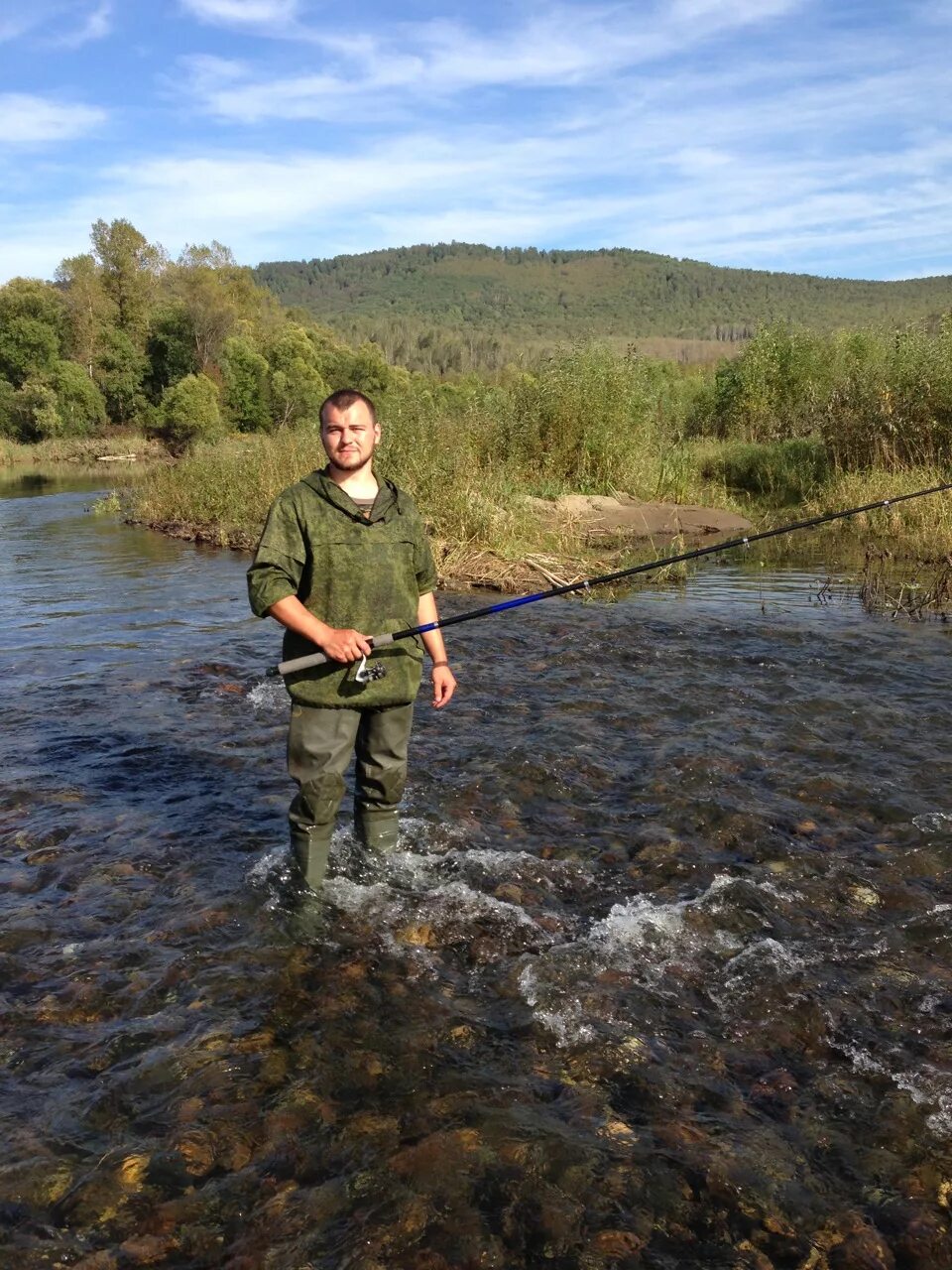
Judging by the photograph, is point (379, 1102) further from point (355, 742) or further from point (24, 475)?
point (24, 475)

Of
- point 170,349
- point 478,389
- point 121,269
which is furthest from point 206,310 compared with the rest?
point 478,389

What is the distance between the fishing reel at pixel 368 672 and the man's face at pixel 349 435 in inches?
35.3

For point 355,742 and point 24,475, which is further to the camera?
point 24,475

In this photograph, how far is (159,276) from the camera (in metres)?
89.9

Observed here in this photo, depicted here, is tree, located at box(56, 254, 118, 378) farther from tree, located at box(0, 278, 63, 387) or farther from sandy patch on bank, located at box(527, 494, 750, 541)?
sandy patch on bank, located at box(527, 494, 750, 541)

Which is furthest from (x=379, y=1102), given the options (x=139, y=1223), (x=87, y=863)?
(x=87, y=863)

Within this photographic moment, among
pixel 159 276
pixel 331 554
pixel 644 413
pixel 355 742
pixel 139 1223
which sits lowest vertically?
pixel 139 1223

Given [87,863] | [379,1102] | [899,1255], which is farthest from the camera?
[87,863]

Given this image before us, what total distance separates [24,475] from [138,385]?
31.8 m

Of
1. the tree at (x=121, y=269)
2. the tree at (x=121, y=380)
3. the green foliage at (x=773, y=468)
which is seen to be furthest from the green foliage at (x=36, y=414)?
the green foliage at (x=773, y=468)

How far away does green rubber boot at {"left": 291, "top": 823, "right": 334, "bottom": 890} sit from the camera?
4.63 metres

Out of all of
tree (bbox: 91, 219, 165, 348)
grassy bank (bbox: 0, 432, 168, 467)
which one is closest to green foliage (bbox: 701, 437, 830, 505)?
grassy bank (bbox: 0, 432, 168, 467)

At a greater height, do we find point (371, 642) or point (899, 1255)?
point (371, 642)

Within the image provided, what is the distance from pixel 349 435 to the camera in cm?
432
